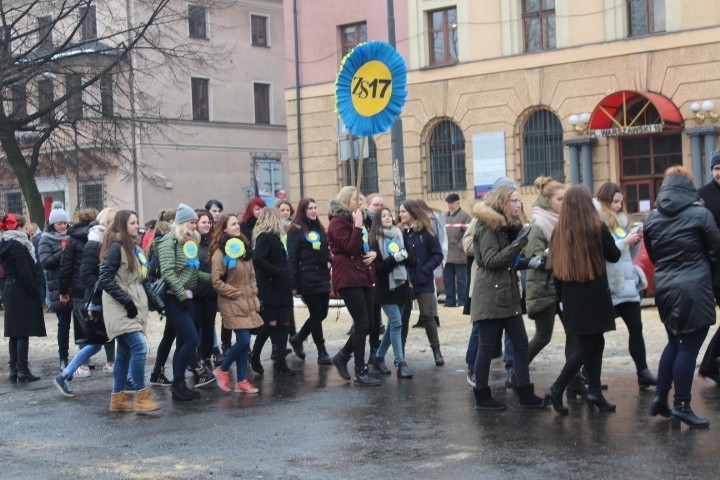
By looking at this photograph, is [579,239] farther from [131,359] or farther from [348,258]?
[131,359]

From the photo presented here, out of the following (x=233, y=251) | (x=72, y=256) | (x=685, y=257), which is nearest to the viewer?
(x=685, y=257)

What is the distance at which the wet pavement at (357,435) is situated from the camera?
7.62 meters

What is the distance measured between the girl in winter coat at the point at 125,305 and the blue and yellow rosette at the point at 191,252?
2.05 ft

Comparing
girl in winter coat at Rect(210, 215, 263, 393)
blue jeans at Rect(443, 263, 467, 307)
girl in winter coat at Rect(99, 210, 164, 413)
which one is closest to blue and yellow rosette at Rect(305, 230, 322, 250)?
girl in winter coat at Rect(210, 215, 263, 393)

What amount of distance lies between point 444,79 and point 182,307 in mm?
23185

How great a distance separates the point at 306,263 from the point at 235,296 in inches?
51.3

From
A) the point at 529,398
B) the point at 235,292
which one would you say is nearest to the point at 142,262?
the point at 235,292

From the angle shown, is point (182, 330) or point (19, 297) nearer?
point (182, 330)

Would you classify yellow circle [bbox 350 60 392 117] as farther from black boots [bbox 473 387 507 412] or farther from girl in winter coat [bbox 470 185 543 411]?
black boots [bbox 473 387 507 412]

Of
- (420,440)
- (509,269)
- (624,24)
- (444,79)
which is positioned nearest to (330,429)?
(420,440)

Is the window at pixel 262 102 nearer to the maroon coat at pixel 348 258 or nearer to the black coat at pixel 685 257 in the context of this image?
the maroon coat at pixel 348 258

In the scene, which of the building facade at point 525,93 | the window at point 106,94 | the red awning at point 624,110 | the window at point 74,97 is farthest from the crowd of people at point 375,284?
the red awning at point 624,110

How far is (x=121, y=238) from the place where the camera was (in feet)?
34.4

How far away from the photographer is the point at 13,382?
43.1ft
